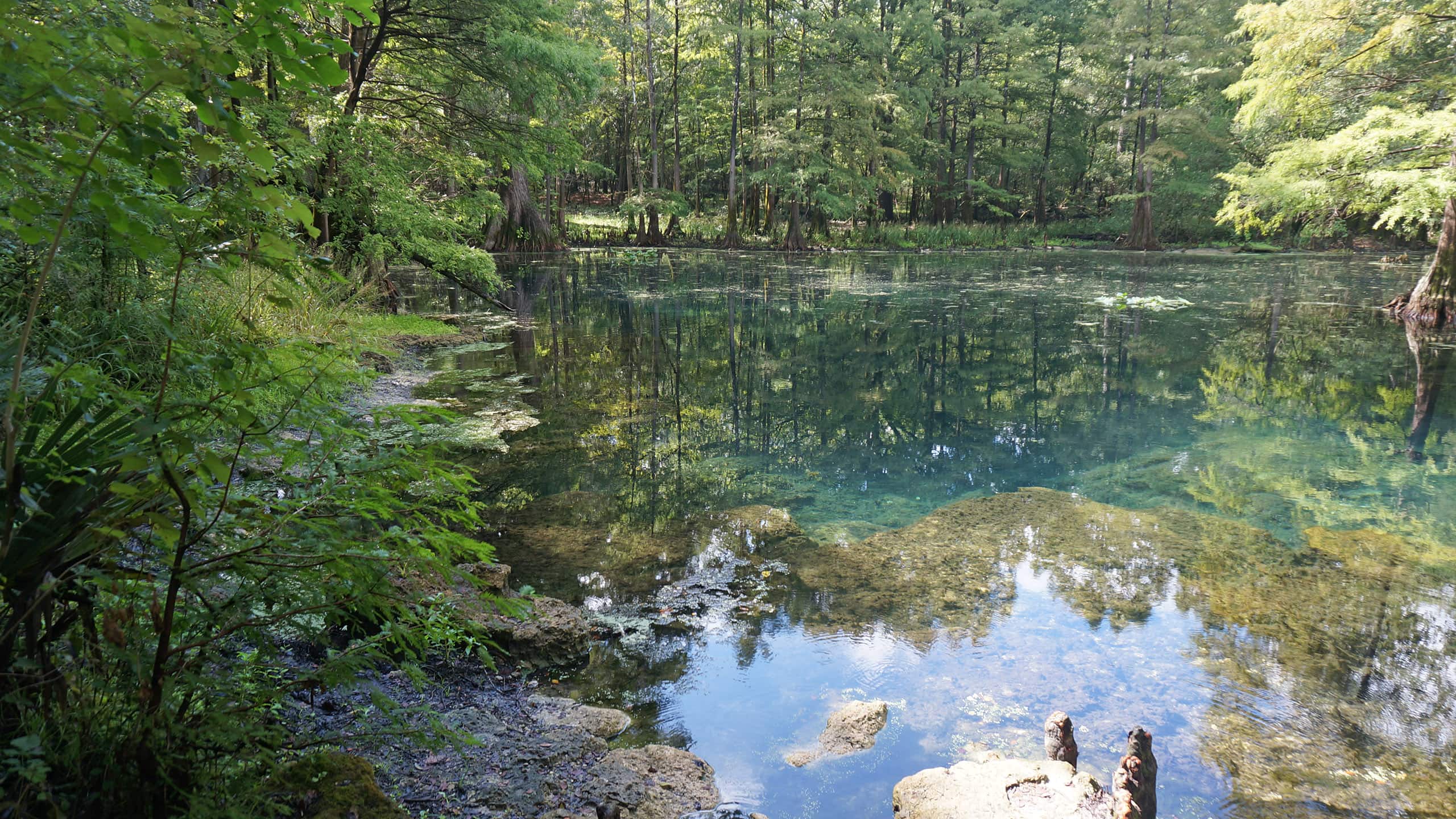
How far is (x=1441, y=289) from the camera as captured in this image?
1268 centimetres

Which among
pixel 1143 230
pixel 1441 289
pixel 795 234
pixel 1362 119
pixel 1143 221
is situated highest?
pixel 1362 119

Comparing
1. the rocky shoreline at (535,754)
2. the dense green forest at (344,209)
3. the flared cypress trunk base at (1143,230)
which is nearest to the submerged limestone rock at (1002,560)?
the rocky shoreline at (535,754)

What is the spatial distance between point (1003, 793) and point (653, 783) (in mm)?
1230

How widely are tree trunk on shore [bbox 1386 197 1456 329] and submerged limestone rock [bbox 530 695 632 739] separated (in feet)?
49.7

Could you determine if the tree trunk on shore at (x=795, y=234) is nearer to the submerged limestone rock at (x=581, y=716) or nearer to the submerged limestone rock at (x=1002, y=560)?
the submerged limestone rock at (x=1002, y=560)

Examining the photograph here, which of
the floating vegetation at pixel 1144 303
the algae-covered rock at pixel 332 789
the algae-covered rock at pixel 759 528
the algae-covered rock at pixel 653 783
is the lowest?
the algae-covered rock at pixel 653 783

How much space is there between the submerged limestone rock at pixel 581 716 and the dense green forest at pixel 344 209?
672mm

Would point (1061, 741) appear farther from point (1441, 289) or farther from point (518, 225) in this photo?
point (518, 225)

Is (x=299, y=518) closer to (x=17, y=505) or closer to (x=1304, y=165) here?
(x=17, y=505)

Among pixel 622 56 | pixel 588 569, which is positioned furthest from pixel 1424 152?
pixel 622 56

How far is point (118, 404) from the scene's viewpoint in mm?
1740

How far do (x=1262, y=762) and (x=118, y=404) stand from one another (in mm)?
3978

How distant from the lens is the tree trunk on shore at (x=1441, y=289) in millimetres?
12277

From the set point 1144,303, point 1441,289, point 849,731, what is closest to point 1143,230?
point 1144,303
